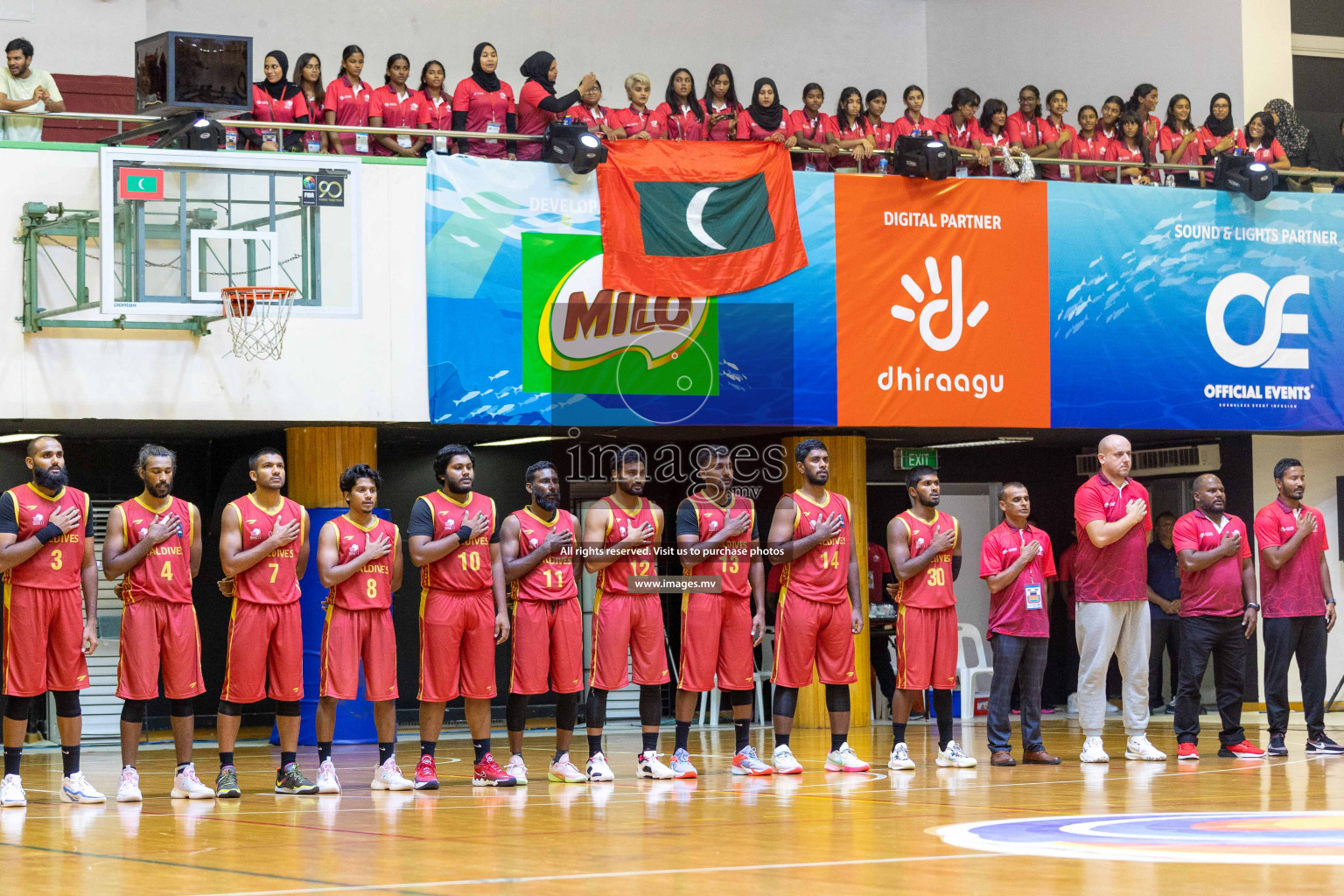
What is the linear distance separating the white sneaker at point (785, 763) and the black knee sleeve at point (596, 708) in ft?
3.55

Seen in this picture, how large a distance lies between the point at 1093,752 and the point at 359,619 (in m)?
4.61

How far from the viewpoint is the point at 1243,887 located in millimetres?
4996

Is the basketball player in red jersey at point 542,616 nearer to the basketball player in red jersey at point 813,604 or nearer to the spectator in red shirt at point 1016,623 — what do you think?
the basketball player in red jersey at point 813,604

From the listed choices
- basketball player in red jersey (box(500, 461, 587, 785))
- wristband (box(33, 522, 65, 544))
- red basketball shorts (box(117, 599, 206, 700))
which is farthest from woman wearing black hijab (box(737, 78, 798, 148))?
wristband (box(33, 522, 65, 544))

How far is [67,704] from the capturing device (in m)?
8.77

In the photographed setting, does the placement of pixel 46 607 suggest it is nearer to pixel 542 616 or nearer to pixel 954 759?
pixel 542 616

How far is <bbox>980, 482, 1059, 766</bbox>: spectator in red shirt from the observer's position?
1040cm

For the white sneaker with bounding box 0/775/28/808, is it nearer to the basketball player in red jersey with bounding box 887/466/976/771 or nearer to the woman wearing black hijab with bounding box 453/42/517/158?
the basketball player in red jersey with bounding box 887/466/976/771

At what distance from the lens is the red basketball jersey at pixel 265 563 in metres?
8.97

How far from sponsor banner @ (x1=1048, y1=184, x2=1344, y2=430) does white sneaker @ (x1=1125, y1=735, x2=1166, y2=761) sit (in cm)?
478

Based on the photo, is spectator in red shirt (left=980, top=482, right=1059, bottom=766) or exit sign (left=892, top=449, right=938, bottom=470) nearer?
spectator in red shirt (left=980, top=482, right=1059, bottom=766)

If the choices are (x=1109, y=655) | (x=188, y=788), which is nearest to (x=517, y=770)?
(x=188, y=788)

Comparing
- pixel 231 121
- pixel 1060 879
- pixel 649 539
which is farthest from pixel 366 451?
pixel 1060 879

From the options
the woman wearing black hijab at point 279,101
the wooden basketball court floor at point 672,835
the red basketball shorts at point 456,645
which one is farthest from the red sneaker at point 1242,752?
the woman wearing black hijab at point 279,101
